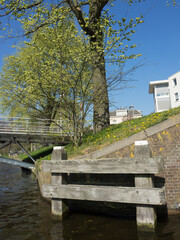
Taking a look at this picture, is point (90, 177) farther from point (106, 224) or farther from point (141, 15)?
point (141, 15)

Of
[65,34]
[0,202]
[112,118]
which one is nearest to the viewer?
[0,202]

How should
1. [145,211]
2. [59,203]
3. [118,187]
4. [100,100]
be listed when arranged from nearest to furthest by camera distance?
[145,211]
[118,187]
[59,203]
[100,100]

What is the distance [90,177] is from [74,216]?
1140mm

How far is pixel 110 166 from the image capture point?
4.70 meters

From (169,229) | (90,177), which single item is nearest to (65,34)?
(90,177)

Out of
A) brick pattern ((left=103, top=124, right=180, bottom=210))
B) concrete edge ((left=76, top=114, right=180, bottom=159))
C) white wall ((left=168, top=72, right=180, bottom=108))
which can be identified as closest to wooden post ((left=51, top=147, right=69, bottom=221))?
concrete edge ((left=76, top=114, right=180, bottom=159))

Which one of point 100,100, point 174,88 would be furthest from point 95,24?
point 174,88

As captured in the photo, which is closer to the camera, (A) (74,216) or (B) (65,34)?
(A) (74,216)

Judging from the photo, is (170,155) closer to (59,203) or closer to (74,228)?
(74,228)

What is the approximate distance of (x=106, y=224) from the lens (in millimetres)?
4715

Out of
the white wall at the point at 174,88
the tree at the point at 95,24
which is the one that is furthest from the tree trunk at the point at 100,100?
the white wall at the point at 174,88

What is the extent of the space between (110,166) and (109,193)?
2.01ft

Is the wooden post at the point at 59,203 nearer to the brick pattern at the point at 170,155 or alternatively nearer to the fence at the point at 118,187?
the fence at the point at 118,187

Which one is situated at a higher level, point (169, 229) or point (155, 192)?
point (155, 192)
